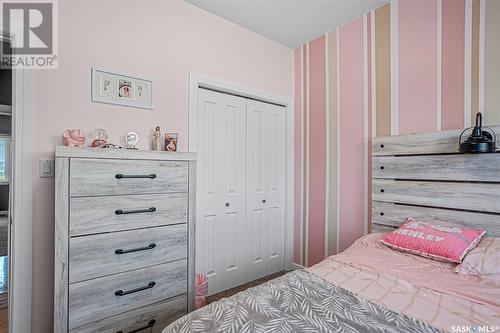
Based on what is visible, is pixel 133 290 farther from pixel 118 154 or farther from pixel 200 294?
pixel 118 154

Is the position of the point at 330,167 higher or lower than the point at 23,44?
lower

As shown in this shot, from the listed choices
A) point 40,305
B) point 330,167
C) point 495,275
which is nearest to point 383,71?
point 330,167

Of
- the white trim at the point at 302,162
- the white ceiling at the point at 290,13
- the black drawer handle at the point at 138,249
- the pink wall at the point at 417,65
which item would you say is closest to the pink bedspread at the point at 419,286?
the black drawer handle at the point at 138,249

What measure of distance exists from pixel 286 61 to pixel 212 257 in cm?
236

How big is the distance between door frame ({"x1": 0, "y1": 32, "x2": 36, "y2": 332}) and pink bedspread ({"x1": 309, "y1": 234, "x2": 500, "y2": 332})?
1.77m

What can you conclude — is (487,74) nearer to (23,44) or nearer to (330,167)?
(330,167)

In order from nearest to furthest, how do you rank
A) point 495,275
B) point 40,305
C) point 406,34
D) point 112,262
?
point 495,275
point 112,262
point 40,305
point 406,34

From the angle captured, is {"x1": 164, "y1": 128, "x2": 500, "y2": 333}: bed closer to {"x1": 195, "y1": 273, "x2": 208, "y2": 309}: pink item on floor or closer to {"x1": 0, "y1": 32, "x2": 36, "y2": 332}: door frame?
{"x1": 195, "y1": 273, "x2": 208, "y2": 309}: pink item on floor

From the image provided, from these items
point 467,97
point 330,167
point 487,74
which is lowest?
point 330,167

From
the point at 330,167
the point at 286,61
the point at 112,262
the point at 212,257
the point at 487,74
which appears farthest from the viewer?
the point at 286,61

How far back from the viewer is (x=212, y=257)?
2.56 meters

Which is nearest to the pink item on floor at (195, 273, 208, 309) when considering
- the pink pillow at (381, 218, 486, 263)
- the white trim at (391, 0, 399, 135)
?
the pink pillow at (381, 218, 486, 263)

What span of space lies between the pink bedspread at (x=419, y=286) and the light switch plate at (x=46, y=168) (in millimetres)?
1775

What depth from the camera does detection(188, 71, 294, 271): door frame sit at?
7.65 feet
